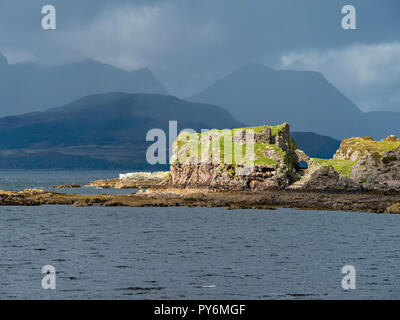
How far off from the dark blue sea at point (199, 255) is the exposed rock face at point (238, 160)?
85.8ft

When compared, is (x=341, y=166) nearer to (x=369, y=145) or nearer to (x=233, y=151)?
(x=233, y=151)

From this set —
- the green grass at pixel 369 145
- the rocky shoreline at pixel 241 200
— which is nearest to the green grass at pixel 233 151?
the rocky shoreline at pixel 241 200

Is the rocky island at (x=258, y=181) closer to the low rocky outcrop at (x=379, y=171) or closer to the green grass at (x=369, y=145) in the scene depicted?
the low rocky outcrop at (x=379, y=171)

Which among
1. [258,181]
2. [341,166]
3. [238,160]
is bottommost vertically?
[258,181]

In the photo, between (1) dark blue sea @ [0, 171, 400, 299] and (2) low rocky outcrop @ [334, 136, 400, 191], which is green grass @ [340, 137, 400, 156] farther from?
(1) dark blue sea @ [0, 171, 400, 299]

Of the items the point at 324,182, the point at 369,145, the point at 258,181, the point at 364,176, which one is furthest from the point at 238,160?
the point at 369,145

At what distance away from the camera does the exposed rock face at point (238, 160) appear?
119 meters

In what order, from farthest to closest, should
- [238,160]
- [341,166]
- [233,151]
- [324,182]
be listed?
1. [341,166]
2. [233,151]
3. [238,160]
4. [324,182]

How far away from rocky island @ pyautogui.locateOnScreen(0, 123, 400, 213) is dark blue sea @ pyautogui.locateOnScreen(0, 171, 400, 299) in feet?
36.3

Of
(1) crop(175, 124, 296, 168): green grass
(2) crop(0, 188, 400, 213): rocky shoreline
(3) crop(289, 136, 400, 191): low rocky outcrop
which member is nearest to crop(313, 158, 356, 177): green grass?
(3) crop(289, 136, 400, 191): low rocky outcrop

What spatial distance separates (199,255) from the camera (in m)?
53.4

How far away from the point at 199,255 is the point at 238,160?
2769 inches
